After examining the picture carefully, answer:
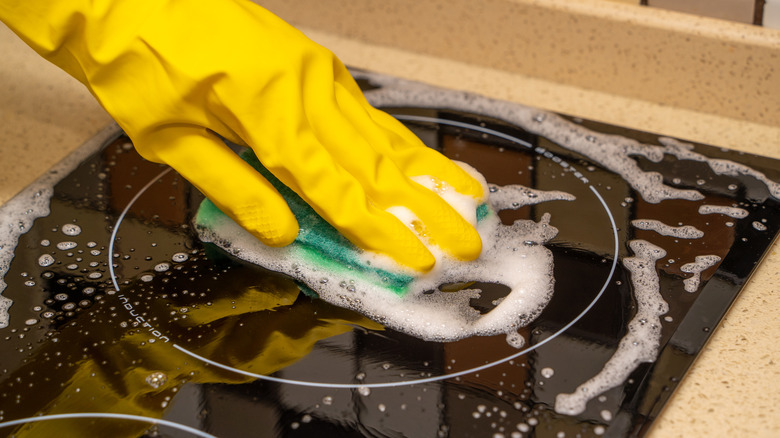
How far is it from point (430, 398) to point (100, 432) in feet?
0.77

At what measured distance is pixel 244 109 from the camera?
61cm

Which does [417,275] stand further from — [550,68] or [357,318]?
[550,68]

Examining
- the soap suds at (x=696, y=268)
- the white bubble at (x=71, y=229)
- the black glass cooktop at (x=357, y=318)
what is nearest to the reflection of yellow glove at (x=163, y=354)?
the black glass cooktop at (x=357, y=318)

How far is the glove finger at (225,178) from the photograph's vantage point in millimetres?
645

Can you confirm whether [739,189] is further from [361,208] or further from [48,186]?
[48,186]

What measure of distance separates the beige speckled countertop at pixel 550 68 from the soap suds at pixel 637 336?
0.26 meters

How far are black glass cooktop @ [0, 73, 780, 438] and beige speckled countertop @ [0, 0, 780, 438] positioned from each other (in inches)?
3.3

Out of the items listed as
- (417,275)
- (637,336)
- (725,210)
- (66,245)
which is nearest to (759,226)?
(725,210)

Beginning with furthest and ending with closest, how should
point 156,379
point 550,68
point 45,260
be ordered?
point 550,68 < point 45,260 < point 156,379

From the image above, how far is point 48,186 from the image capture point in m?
0.80

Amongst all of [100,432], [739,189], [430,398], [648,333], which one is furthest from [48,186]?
[739,189]

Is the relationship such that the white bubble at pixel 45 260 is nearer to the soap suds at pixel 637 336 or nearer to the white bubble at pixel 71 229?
the white bubble at pixel 71 229

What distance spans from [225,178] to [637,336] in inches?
13.8

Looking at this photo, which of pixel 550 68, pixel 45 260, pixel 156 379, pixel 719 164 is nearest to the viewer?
pixel 156 379
